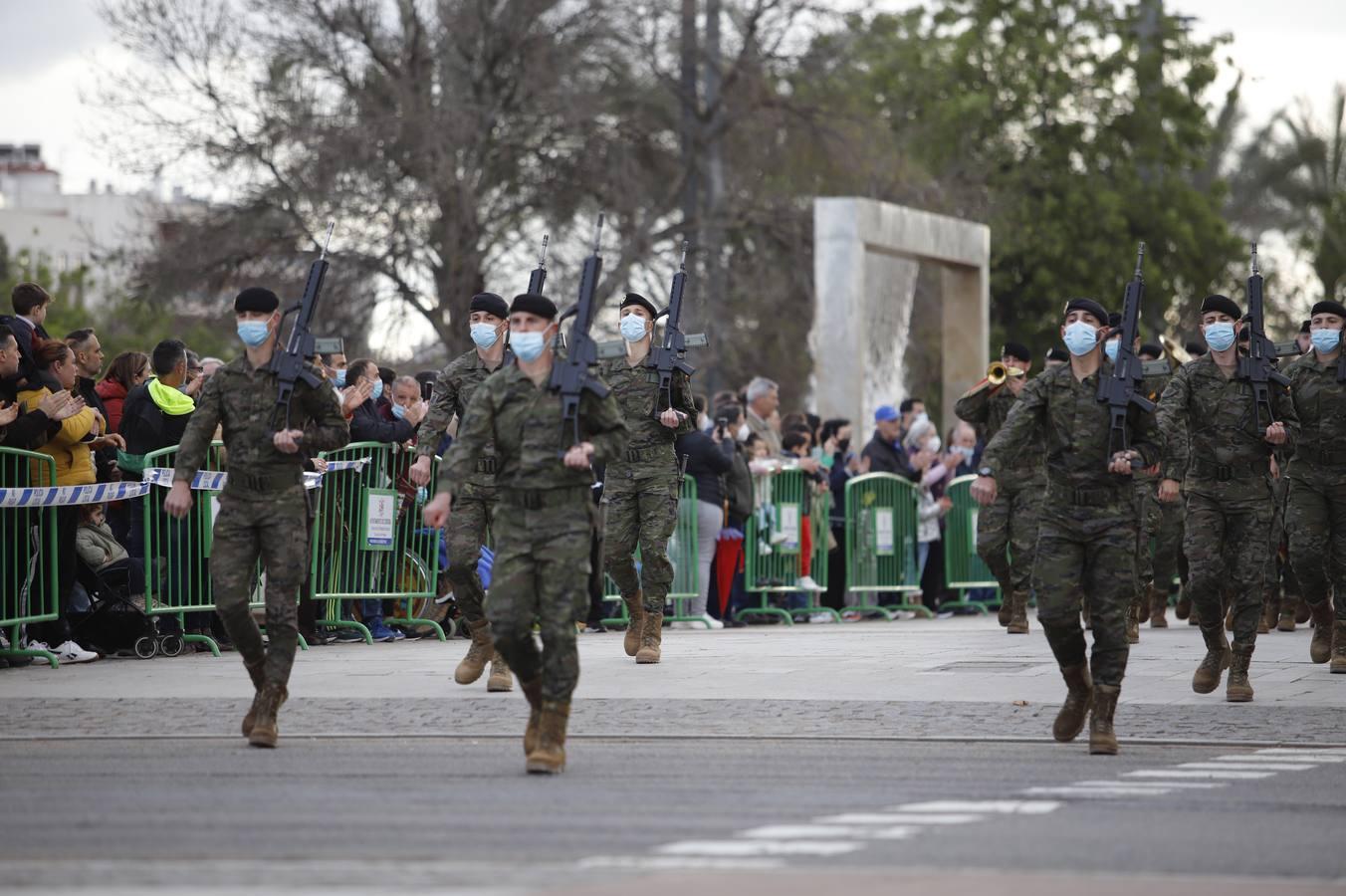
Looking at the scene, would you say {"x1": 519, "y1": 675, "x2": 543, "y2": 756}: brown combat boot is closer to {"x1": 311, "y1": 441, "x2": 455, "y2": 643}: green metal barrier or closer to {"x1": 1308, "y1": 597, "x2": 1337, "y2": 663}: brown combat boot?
{"x1": 311, "y1": 441, "x2": 455, "y2": 643}: green metal barrier

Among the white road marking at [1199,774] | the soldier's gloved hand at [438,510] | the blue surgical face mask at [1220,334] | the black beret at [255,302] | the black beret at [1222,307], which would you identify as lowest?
the white road marking at [1199,774]

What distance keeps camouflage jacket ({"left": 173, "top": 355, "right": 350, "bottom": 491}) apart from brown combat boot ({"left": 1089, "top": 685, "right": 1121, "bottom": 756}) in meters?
3.95

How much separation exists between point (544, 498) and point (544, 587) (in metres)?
0.40

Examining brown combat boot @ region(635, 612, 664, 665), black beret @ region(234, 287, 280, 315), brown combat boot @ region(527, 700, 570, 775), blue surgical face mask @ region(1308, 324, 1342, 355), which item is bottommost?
brown combat boot @ region(527, 700, 570, 775)

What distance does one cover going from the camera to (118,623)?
15.1 m

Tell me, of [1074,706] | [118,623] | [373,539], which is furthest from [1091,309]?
[118,623]

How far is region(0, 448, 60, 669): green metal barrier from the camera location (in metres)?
13.9

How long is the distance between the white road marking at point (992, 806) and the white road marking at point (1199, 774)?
111 centimetres

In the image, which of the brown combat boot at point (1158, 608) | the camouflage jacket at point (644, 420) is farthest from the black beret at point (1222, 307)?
the brown combat boot at point (1158, 608)

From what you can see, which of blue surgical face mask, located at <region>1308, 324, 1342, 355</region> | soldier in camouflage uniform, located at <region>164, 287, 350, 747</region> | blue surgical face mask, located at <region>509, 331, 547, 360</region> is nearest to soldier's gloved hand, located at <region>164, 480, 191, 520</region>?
soldier in camouflage uniform, located at <region>164, 287, 350, 747</region>

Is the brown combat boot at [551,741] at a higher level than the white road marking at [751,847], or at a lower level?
higher

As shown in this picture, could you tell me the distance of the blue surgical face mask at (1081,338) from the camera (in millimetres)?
11172

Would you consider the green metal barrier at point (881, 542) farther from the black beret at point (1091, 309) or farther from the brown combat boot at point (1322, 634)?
the black beret at point (1091, 309)

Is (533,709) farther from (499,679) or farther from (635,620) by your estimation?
(635,620)
